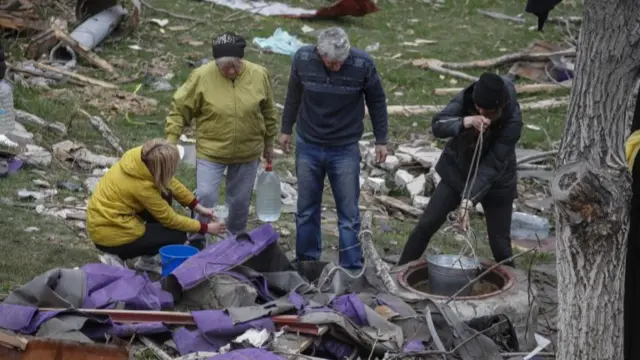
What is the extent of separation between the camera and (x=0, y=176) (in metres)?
10.3

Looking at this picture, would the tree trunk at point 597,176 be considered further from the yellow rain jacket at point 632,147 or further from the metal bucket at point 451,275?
the metal bucket at point 451,275

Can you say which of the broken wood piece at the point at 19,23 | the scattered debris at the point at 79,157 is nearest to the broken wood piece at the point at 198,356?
the scattered debris at the point at 79,157

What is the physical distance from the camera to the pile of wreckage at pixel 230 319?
20.9 feet

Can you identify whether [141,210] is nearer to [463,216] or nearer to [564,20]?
[463,216]

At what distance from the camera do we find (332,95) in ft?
26.6

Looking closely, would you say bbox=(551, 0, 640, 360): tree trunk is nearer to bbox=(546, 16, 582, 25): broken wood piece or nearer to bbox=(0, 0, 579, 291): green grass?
bbox=(0, 0, 579, 291): green grass

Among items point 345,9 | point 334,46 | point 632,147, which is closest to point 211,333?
point 334,46

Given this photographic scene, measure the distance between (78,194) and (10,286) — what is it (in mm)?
2665

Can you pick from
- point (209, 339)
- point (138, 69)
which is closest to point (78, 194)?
point (209, 339)

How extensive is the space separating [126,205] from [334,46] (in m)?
2.01

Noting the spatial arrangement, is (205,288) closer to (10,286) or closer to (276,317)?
(276,317)

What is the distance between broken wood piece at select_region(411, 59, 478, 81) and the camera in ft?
55.7

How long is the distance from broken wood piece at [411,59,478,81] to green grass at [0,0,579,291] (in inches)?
5.7

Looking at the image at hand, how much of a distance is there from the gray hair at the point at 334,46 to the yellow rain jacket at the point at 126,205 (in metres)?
1.62
